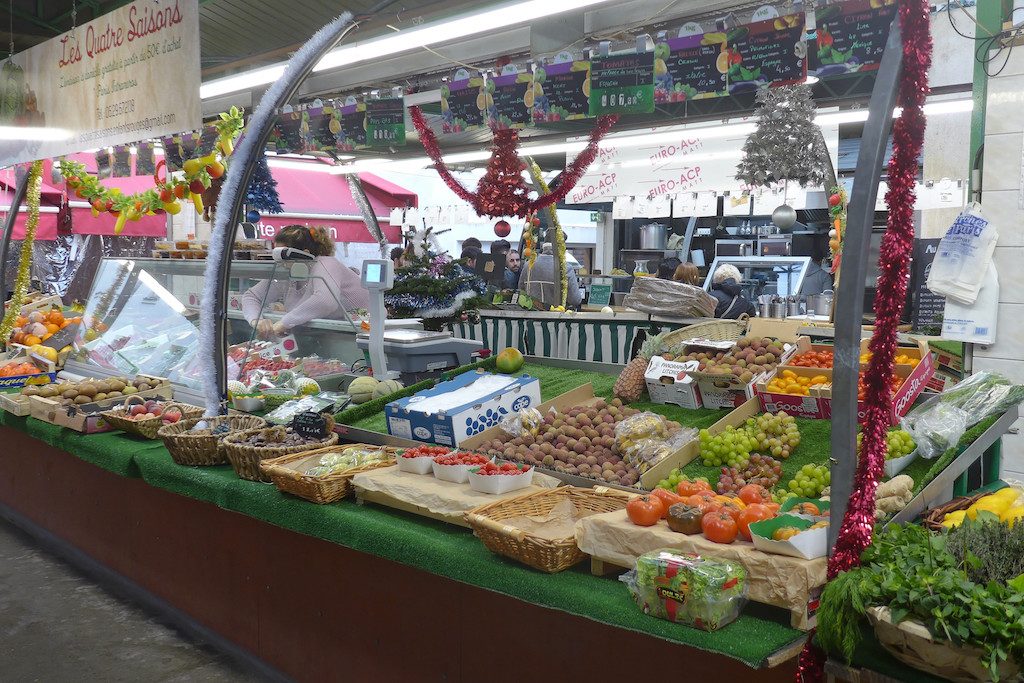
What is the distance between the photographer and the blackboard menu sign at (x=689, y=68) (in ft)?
15.8

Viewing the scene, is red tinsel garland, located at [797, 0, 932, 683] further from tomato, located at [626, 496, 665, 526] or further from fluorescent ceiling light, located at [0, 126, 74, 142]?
fluorescent ceiling light, located at [0, 126, 74, 142]

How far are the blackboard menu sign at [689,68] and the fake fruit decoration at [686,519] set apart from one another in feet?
10.4

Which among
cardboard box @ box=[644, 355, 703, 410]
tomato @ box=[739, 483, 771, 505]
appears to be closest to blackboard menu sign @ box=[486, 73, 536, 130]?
cardboard box @ box=[644, 355, 703, 410]

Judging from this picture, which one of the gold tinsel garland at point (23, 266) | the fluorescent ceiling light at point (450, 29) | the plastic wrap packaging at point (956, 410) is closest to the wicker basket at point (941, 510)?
the plastic wrap packaging at point (956, 410)

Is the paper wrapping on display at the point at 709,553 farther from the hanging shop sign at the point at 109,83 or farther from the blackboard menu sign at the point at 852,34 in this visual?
the blackboard menu sign at the point at 852,34

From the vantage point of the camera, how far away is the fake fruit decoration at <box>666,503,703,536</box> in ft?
8.11

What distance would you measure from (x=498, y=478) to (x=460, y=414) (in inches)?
29.5

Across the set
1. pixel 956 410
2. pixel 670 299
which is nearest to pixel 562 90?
pixel 670 299

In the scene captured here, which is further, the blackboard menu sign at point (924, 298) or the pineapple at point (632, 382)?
the blackboard menu sign at point (924, 298)

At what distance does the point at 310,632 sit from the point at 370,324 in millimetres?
2000

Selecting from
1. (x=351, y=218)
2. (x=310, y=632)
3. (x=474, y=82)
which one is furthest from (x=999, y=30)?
(x=351, y=218)

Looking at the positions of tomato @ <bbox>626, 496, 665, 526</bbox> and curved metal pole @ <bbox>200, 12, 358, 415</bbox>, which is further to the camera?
curved metal pole @ <bbox>200, 12, 358, 415</bbox>

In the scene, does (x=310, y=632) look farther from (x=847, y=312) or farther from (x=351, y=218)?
(x=351, y=218)

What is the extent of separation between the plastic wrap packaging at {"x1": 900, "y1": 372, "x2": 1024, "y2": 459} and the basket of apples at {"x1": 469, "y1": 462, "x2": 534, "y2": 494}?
1.49 metres
